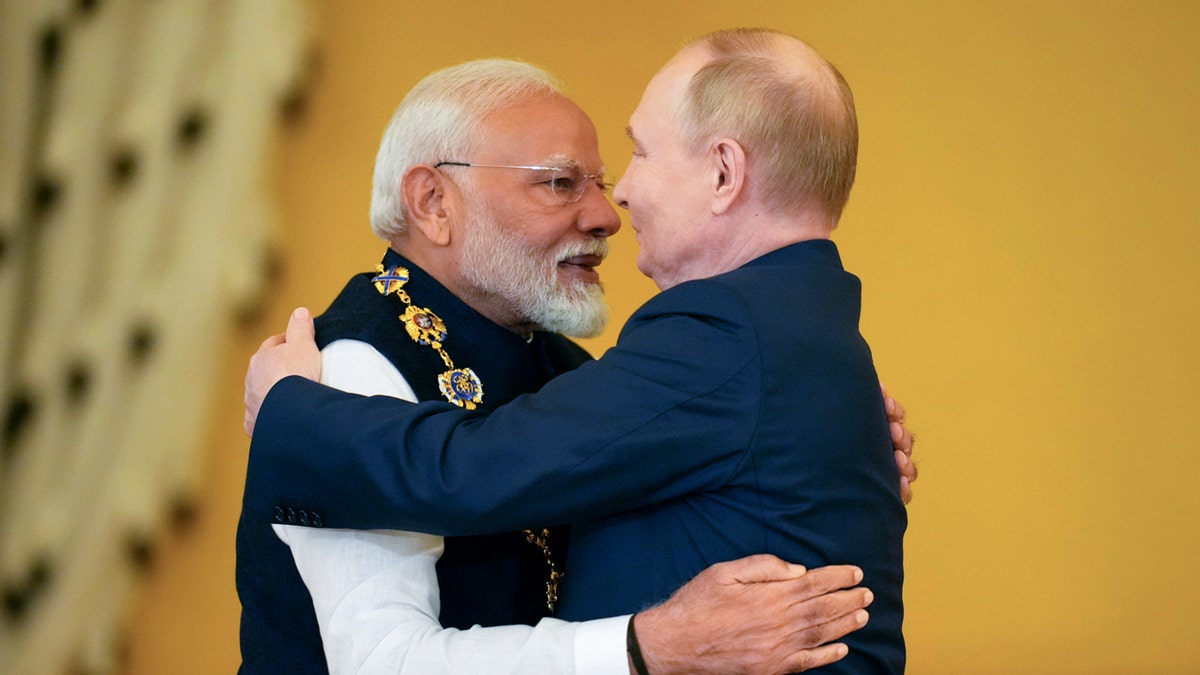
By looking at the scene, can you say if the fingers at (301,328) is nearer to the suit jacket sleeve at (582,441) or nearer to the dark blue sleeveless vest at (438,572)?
the dark blue sleeveless vest at (438,572)

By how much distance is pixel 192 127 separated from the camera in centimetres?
339

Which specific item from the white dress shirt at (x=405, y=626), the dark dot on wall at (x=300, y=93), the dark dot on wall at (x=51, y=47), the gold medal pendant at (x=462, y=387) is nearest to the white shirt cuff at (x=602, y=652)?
the white dress shirt at (x=405, y=626)

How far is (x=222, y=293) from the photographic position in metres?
3.35

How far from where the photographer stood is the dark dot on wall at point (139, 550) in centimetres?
335

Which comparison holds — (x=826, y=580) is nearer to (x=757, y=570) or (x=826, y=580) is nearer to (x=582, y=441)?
(x=757, y=570)

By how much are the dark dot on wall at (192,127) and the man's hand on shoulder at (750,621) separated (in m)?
2.24

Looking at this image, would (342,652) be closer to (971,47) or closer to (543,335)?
(543,335)

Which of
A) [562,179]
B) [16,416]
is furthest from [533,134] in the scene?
[16,416]

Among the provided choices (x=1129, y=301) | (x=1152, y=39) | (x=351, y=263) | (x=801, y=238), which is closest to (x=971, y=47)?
(x=1152, y=39)

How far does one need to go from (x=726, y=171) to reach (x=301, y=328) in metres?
0.70

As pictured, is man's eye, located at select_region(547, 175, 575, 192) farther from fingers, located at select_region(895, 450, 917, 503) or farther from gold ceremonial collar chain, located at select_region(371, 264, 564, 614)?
fingers, located at select_region(895, 450, 917, 503)

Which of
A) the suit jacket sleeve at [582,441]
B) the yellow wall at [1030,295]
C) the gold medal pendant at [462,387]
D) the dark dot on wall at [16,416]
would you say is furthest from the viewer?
the yellow wall at [1030,295]

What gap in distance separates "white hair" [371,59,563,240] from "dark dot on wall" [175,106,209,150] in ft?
4.23

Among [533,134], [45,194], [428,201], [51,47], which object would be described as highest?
[51,47]
